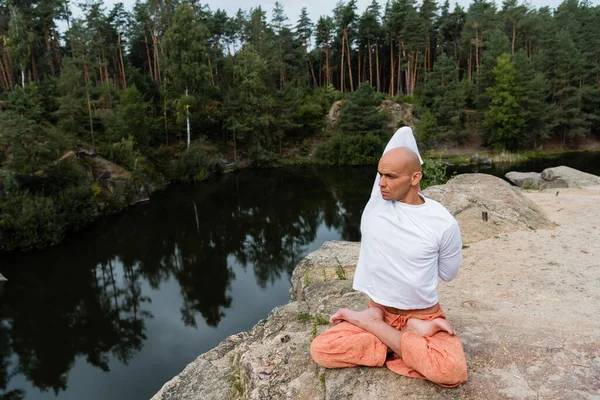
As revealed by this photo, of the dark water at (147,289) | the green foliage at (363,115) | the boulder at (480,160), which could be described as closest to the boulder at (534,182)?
the dark water at (147,289)

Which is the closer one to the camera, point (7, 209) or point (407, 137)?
point (407, 137)

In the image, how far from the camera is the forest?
2461cm

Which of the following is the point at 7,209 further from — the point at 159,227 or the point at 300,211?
the point at 300,211

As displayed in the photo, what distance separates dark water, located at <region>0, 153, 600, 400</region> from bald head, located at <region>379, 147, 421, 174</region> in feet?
23.1

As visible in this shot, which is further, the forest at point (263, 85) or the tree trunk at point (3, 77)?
the tree trunk at point (3, 77)

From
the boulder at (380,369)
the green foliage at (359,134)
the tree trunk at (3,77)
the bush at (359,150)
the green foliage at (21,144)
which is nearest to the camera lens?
the boulder at (380,369)

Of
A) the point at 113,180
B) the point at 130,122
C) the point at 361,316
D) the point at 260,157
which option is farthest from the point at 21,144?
the point at 260,157

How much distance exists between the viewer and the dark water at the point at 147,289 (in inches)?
331

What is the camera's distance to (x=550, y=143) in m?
35.8

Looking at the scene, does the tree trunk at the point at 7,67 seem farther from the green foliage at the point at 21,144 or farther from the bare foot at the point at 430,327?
the bare foot at the point at 430,327

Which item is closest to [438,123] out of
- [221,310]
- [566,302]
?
[221,310]

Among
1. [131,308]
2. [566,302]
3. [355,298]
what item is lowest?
[131,308]

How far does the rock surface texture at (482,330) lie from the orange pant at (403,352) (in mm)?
101

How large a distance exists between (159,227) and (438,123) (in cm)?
2678
